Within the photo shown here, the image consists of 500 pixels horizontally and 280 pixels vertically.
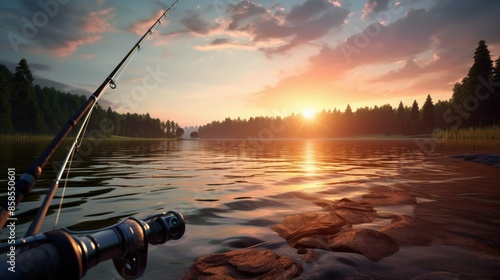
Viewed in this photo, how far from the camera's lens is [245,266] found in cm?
363

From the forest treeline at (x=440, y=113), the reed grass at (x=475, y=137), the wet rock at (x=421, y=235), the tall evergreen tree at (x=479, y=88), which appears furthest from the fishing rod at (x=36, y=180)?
the tall evergreen tree at (x=479, y=88)

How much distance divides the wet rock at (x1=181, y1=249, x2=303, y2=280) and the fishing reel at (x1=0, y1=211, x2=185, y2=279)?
56.1 inches

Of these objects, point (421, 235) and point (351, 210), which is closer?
point (421, 235)

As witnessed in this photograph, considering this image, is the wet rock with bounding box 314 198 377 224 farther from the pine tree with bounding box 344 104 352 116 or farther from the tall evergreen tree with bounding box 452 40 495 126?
the pine tree with bounding box 344 104 352 116

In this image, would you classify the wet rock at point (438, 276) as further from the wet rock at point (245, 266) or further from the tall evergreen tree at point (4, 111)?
the tall evergreen tree at point (4, 111)

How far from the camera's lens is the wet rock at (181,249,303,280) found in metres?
3.46

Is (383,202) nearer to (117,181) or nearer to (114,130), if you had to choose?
(117,181)

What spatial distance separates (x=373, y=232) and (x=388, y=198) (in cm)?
362

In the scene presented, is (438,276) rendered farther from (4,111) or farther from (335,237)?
(4,111)

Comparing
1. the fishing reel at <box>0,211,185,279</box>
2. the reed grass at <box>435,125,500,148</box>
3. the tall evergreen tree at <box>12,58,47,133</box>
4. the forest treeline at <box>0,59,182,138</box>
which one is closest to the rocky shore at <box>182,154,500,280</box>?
the fishing reel at <box>0,211,185,279</box>

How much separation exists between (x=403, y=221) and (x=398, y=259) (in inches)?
67.9

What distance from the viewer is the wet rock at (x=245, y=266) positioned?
3.46 m

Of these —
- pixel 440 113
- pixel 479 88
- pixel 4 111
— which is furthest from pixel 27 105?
pixel 440 113

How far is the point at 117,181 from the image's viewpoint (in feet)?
36.6
